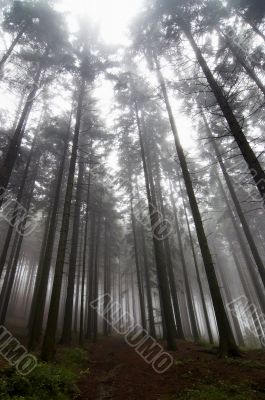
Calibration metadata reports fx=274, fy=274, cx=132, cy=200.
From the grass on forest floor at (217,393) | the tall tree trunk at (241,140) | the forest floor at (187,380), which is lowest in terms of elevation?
the grass on forest floor at (217,393)

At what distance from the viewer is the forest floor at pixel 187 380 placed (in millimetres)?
6230

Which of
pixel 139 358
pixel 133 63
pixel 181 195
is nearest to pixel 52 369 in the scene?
pixel 139 358

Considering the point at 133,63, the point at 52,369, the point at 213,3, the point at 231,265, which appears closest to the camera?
the point at 52,369

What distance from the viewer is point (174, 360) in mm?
9789

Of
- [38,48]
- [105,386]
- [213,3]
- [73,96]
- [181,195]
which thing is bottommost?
[105,386]

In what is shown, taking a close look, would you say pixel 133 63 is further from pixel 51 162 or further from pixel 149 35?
Answer: pixel 51 162

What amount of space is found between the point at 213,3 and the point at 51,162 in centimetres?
1414

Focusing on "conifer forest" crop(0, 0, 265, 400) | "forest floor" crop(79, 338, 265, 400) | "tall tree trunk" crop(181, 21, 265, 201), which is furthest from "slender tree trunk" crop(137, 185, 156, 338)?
"tall tree trunk" crop(181, 21, 265, 201)

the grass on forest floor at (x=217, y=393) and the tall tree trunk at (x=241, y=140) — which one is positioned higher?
the tall tree trunk at (x=241, y=140)

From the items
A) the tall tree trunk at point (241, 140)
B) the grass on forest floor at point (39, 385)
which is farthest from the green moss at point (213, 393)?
the tall tree trunk at point (241, 140)

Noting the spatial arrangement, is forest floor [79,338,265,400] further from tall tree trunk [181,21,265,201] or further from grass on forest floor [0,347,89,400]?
tall tree trunk [181,21,265,201]

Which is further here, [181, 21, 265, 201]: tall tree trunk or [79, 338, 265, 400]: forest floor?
[181, 21, 265, 201]: tall tree trunk

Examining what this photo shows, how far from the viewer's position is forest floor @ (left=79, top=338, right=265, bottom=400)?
623 cm

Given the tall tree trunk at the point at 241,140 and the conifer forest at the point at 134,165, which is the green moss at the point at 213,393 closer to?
the conifer forest at the point at 134,165
